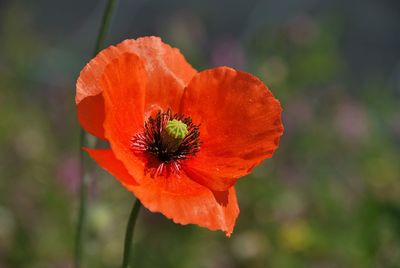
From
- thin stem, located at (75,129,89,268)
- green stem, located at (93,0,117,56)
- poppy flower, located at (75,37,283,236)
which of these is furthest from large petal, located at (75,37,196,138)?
thin stem, located at (75,129,89,268)

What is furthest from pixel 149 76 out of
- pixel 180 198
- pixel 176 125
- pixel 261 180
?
pixel 261 180

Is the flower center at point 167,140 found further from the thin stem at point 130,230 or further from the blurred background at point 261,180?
the blurred background at point 261,180

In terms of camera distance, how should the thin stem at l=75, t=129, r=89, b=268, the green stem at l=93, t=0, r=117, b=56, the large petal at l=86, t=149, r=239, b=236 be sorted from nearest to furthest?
the large petal at l=86, t=149, r=239, b=236, the green stem at l=93, t=0, r=117, b=56, the thin stem at l=75, t=129, r=89, b=268

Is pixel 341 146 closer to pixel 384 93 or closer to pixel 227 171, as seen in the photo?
pixel 384 93

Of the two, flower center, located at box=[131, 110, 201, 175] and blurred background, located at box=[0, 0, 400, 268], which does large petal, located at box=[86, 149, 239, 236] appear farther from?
blurred background, located at box=[0, 0, 400, 268]

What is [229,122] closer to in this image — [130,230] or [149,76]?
[149,76]

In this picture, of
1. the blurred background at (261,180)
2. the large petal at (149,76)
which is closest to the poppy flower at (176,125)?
the large petal at (149,76)

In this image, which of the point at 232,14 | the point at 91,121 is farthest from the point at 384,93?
the point at 232,14

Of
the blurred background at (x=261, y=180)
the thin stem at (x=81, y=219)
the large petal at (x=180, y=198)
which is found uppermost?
the large petal at (x=180, y=198)
